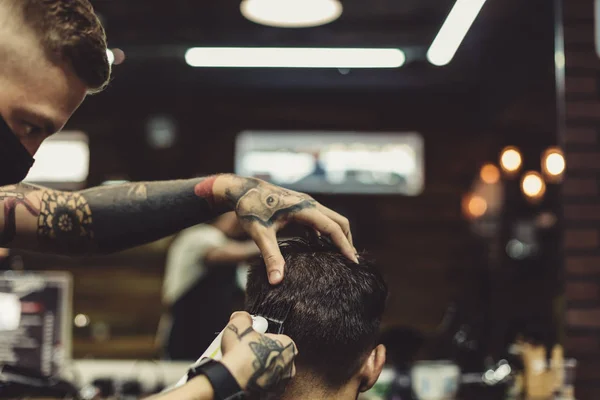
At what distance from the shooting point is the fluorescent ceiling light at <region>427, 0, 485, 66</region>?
464 cm

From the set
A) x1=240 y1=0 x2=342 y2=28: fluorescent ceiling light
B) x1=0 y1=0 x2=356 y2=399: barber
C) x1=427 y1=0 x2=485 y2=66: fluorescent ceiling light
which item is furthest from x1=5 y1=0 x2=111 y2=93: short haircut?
x1=427 y1=0 x2=485 y2=66: fluorescent ceiling light

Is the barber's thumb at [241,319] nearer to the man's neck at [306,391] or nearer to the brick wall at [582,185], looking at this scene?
the man's neck at [306,391]

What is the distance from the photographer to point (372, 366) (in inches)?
53.8

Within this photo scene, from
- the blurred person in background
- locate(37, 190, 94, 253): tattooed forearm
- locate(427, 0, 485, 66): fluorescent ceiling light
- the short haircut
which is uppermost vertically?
locate(427, 0, 485, 66): fluorescent ceiling light

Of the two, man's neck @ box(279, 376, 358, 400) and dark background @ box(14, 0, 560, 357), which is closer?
man's neck @ box(279, 376, 358, 400)

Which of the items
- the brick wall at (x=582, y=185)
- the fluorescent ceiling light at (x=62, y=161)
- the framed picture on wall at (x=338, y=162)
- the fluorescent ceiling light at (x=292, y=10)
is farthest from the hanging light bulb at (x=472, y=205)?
the brick wall at (x=582, y=185)

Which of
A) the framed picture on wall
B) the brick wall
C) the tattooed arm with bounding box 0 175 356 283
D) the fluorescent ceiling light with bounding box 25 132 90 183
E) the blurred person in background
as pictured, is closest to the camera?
the tattooed arm with bounding box 0 175 356 283

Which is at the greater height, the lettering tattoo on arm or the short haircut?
the short haircut

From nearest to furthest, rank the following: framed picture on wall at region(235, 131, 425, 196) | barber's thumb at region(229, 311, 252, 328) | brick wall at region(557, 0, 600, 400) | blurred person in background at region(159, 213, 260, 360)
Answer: barber's thumb at region(229, 311, 252, 328)
brick wall at region(557, 0, 600, 400)
blurred person in background at region(159, 213, 260, 360)
framed picture on wall at region(235, 131, 425, 196)

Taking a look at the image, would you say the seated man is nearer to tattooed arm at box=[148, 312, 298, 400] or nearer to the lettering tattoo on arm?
tattooed arm at box=[148, 312, 298, 400]

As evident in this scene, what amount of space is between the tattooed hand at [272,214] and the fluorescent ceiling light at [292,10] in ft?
8.64

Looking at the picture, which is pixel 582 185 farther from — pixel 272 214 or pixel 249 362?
pixel 249 362

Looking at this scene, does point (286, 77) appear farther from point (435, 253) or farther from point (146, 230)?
point (146, 230)

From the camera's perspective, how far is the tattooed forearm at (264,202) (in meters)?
1.35
